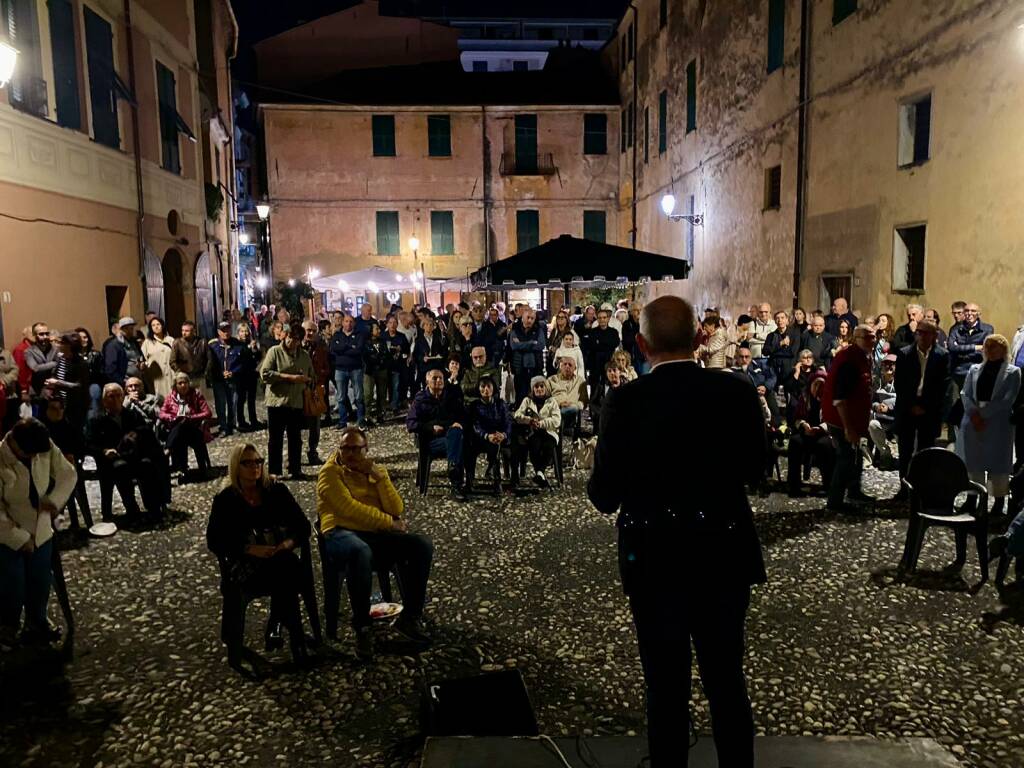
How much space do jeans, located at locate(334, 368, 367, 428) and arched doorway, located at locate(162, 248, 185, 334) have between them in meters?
6.59

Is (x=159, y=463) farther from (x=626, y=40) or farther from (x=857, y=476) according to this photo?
(x=626, y=40)

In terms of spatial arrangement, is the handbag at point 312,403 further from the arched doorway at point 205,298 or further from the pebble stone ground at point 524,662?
the arched doorway at point 205,298

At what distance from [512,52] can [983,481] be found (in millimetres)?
37061

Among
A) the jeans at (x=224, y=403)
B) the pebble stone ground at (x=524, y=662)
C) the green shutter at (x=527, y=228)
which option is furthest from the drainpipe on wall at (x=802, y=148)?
the green shutter at (x=527, y=228)

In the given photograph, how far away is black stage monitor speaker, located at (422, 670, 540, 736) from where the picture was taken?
3.66 metres

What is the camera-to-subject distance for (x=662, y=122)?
79.5 feet

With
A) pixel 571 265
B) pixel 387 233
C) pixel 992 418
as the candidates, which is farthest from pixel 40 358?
pixel 387 233

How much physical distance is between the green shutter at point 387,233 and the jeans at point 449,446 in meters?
22.5

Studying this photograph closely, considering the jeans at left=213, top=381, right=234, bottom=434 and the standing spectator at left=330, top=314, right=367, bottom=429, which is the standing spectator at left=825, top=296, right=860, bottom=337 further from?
the jeans at left=213, top=381, right=234, bottom=434

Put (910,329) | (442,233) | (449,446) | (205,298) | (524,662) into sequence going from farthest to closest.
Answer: (442,233) → (205,298) → (910,329) → (449,446) → (524,662)

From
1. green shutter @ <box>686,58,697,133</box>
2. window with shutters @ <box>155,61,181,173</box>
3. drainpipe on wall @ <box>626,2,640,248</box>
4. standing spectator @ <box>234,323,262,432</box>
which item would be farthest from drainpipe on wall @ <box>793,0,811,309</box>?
drainpipe on wall @ <box>626,2,640,248</box>

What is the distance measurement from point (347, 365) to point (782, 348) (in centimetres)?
639

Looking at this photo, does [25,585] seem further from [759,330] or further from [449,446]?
[759,330]

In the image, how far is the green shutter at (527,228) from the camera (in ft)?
98.1
